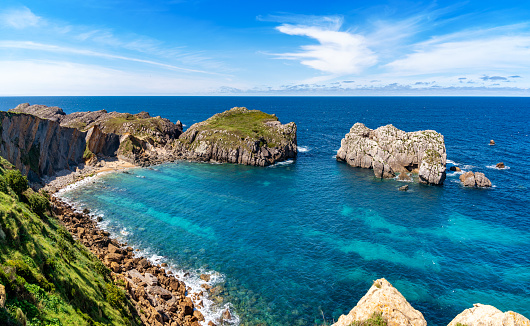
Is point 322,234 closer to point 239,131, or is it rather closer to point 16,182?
point 16,182

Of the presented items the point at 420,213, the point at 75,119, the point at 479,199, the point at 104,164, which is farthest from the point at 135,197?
the point at 75,119

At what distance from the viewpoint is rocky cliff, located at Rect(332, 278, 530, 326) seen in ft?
73.7

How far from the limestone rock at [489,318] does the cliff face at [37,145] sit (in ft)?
302

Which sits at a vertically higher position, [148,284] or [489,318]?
[489,318]

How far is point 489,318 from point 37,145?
10632 cm

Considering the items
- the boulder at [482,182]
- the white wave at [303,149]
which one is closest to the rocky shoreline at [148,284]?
the boulder at [482,182]

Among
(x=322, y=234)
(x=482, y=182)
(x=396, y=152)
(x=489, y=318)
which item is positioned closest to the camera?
(x=489, y=318)

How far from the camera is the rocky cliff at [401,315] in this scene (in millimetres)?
22453

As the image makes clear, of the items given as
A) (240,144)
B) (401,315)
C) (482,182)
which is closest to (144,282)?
(401,315)

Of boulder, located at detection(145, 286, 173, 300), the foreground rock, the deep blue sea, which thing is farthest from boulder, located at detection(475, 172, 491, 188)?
boulder, located at detection(145, 286, 173, 300)

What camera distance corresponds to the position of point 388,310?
2456cm

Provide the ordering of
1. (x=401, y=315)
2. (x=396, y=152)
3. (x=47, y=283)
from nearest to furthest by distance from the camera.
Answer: (x=47, y=283) < (x=401, y=315) < (x=396, y=152)

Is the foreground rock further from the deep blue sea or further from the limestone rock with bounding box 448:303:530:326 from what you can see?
the limestone rock with bounding box 448:303:530:326

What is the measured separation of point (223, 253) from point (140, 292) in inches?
656
